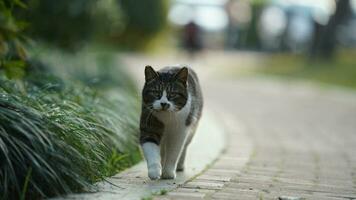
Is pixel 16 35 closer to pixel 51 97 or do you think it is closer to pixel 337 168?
pixel 51 97

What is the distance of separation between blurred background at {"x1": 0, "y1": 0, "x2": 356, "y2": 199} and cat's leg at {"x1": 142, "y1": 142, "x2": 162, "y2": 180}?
377 mm

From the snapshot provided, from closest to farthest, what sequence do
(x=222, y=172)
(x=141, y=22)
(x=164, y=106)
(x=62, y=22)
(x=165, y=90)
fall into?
→ (x=164, y=106), (x=165, y=90), (x=222, y=172), (x=62, y=22), (x=141, y=22)

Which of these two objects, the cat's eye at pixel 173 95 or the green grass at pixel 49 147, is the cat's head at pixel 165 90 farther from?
the green grass at pixel 49 147

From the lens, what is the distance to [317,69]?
2634cm

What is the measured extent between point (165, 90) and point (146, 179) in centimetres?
81

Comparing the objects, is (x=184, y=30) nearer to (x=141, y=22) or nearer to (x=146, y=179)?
(x=141, y=22)

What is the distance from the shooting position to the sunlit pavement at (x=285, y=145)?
258 inches

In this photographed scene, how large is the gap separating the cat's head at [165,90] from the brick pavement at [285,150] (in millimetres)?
718

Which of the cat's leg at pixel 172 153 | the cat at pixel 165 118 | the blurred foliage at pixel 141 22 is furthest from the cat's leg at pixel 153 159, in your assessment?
the blurred foliage at pixel 141 22

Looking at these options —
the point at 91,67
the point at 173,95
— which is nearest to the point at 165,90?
the point at 173,95

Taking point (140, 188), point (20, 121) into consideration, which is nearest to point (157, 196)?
point (140, 188)

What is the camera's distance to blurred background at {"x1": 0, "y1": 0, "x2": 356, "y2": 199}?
229 inches

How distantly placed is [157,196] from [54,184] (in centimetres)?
81

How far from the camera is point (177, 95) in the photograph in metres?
6.73
